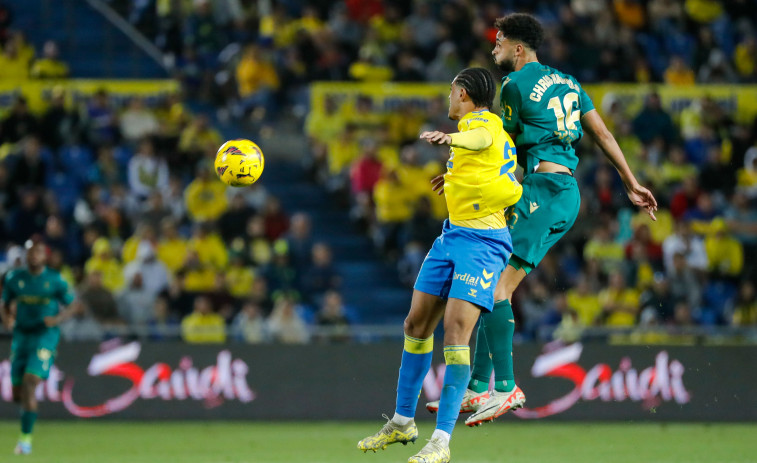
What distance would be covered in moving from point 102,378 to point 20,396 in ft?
6.61

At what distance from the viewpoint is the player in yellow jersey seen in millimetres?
7758

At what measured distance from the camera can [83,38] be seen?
2089 cm

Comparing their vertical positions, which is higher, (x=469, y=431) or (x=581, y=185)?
(x=581, y=185)

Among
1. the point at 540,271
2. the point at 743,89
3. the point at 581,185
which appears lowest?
the point at 540,271

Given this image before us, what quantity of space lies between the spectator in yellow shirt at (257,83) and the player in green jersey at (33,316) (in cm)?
648

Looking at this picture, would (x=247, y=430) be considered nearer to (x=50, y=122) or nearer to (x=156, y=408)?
(x=156, y=408)

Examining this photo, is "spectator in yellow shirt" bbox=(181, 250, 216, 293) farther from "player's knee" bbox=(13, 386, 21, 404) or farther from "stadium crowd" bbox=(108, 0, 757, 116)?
"stadium crowd" bbox=(108, 0, 757, 116)

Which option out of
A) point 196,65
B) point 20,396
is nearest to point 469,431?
point 20,396

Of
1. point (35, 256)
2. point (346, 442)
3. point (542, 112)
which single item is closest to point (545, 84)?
point (542, 112)

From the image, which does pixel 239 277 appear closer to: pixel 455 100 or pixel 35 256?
pixel 35 256

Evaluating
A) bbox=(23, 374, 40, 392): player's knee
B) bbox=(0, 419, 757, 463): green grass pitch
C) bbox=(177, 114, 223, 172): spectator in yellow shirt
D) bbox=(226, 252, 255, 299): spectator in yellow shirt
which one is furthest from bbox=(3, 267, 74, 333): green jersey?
bbox=(177, 114, 223, 172): spectator in yellow shirt

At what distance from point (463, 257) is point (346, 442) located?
18.9 feet

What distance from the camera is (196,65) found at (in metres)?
19.9

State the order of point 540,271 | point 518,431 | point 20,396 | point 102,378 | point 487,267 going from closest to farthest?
point 487,267 < point 20,396 < point 518,431 < point 102,378 < point 540,271
